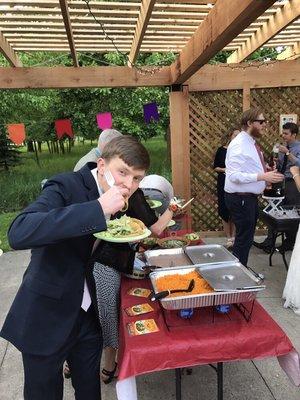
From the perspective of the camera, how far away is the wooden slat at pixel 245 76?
18.0 ft

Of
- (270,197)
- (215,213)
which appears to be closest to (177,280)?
(270,197)

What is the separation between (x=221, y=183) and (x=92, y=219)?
15.2 feet

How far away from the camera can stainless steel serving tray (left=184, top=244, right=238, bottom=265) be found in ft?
6.95

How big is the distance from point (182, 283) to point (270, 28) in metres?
3.87

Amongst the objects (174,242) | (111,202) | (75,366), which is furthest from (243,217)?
(111,202)

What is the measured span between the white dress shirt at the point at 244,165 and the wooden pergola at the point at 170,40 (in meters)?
0.93

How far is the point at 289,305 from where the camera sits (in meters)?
3.51

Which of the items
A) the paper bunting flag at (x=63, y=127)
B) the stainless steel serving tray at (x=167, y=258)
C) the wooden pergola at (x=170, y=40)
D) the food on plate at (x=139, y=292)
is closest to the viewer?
the food on plate at (x=139, y=292)

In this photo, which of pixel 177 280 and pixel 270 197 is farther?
pixel 270 197

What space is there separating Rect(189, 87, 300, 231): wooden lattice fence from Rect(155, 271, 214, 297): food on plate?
4.02 m

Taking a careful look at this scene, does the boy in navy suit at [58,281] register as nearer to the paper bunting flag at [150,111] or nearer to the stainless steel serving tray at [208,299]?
the stainless steel serving tray at [208,299]

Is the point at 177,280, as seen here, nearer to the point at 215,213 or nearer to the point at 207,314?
the point at 207,314

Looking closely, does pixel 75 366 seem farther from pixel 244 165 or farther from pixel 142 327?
pixel 244 165

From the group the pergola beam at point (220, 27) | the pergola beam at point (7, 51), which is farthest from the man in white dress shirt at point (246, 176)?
the pergola beam at point (7, 51)
